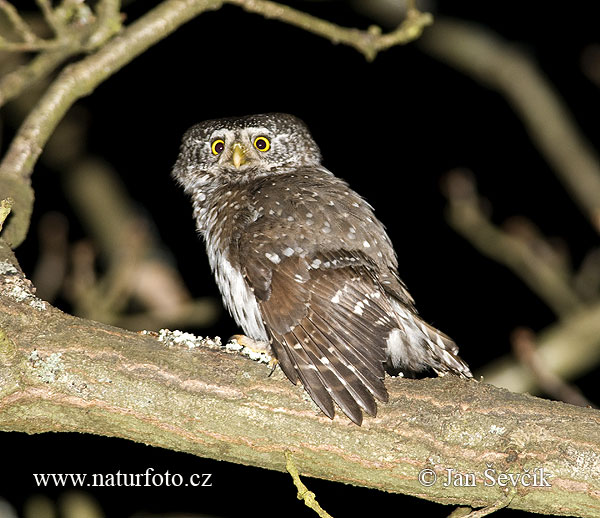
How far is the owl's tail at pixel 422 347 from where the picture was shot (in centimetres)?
458

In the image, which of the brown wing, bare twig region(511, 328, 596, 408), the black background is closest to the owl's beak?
the brown wing

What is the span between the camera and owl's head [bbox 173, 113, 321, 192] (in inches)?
226

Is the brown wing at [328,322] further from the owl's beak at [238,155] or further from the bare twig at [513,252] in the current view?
the bare twig at [513,252]

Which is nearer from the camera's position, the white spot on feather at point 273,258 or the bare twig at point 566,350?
the white spot on feather at point 273,258

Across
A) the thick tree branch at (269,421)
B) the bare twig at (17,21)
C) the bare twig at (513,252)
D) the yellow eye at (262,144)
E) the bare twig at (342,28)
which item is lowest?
the thick tree branch at (269,421)

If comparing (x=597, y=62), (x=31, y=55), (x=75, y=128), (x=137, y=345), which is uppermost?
(x=597, y=62)

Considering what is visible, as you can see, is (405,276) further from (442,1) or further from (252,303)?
(252,303)

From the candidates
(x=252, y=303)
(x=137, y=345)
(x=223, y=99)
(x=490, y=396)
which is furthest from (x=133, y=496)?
(x=223, y=99)

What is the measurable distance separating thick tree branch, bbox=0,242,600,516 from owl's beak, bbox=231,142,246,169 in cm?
226

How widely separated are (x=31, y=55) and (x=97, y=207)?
218cm

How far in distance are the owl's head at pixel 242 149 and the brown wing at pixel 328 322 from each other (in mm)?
1485

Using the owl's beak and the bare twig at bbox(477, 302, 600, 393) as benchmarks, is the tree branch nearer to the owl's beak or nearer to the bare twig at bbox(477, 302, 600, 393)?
the owl's beak

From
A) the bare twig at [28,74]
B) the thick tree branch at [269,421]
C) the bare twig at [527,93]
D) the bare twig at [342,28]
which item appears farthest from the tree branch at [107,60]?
the bare twig at [527,93]

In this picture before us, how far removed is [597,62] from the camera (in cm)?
762
